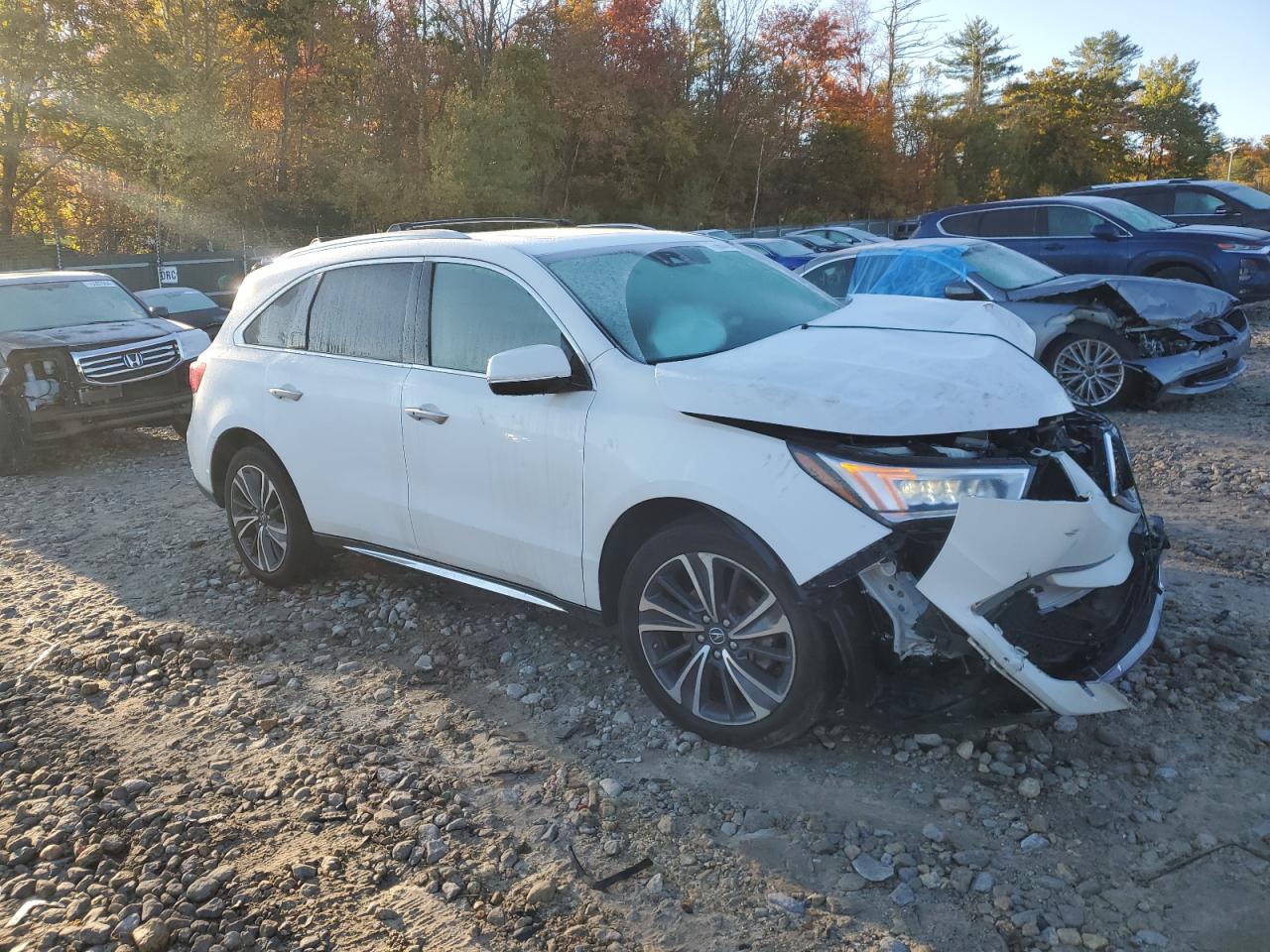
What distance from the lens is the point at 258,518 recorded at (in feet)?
17.9

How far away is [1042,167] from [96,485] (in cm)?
5463

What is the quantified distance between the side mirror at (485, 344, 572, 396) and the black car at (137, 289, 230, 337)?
1300 centimetres

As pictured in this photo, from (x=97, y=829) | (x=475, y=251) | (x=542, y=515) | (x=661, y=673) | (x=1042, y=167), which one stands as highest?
(x=1042, y=167)

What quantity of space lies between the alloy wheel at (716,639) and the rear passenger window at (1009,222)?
10894mm

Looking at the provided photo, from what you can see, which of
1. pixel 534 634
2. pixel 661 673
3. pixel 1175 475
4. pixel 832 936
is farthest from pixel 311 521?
pixel 1175 475

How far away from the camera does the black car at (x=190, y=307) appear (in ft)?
51.4

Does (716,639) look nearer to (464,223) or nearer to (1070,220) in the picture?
(464,223)

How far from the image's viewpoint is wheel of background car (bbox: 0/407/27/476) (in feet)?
29.2

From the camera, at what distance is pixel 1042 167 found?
54000mm

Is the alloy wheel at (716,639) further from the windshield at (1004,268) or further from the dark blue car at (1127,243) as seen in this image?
the dark blue car at (1127,243)

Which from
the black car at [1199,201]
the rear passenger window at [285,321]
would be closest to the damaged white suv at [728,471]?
the rear passenger window at [285,321]

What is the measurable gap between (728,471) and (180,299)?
15.1 m

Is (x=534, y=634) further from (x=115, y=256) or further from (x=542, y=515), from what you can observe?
(x=115, y=256)

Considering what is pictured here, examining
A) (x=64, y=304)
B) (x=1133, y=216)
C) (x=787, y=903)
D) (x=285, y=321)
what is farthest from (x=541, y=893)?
(x=1133, y=216)
